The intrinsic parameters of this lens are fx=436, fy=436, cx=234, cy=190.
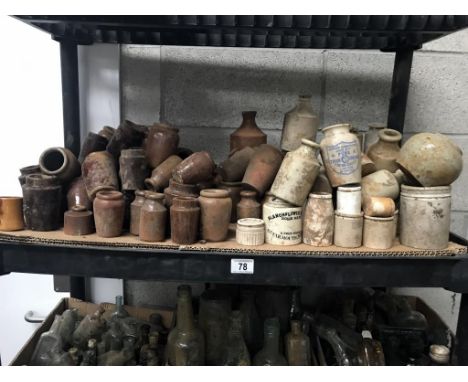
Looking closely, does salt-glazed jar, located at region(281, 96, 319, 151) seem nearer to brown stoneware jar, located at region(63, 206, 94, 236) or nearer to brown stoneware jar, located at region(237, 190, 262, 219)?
brown stoneware jar, located at region(237, 190, 262, 219)

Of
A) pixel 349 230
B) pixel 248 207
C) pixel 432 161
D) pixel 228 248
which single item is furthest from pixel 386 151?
pixel 228 248

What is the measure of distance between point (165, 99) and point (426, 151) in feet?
2.78

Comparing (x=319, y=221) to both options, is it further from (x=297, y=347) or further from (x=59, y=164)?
(x=59, y=164)

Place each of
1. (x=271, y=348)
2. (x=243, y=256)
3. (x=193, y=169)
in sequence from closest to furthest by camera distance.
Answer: (x=243, y=256), (x=193, y=169), (x=271, y=348)

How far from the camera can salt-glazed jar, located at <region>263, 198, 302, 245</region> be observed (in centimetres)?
92

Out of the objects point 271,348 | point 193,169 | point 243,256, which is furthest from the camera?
point 271,348

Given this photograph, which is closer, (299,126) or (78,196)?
(78,196)

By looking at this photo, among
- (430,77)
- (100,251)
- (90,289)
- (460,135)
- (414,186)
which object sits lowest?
(90,289)

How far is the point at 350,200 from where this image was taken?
0.93 m

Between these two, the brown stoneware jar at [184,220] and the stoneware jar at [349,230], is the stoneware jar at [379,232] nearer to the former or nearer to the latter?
the stoneware jar at [349,230]

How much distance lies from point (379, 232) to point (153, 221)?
47 centimetres

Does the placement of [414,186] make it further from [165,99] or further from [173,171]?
[165,99]

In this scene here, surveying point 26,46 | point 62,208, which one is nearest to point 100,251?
point 62,208

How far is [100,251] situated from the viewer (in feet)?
2.92
